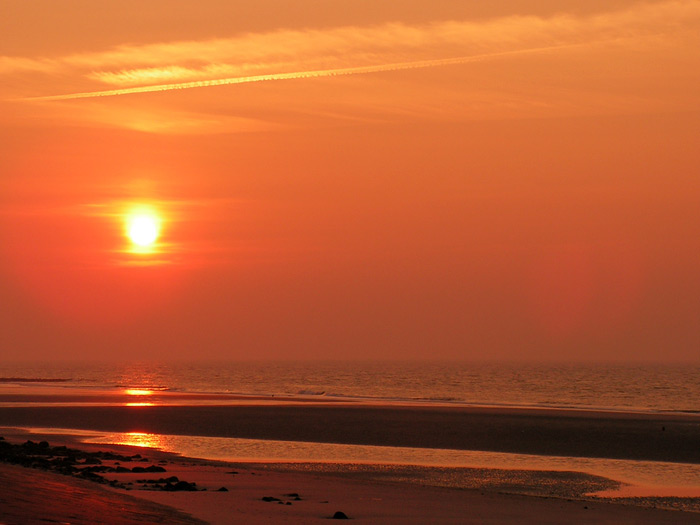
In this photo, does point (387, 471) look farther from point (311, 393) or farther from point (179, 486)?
point (311, 393)

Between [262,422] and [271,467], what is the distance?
65.8 ft

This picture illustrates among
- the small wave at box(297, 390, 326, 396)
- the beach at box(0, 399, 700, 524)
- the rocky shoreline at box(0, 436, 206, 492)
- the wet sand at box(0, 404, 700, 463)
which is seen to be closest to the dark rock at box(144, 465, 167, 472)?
the rocky shoreline at box(0, 436, 206, 492)

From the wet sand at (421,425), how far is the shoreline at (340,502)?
13124mm

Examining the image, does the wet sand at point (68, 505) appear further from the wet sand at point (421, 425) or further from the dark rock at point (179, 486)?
the wet sand at point (421, 425)

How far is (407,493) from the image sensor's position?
23875 millimetres

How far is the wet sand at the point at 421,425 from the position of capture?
38.5 meters

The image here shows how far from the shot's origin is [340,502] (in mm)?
21703

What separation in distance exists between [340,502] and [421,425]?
26067 mm

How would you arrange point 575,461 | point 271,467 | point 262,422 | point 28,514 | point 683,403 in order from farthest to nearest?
point 683,403 < point 262,422 < point 575,461 < point 271,467 < point 28,514

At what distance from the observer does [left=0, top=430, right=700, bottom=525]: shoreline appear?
19.1 meters

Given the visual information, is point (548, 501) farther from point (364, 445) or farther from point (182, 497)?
point (364, 445)

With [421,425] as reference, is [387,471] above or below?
below

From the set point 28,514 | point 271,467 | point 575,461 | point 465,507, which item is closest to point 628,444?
point 575,461

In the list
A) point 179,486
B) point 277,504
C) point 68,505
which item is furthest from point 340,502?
point 68,505
